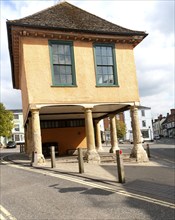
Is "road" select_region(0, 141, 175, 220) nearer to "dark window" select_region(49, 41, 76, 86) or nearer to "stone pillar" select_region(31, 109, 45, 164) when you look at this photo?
"stone pillar" select_region(31, 109, 45, 164)

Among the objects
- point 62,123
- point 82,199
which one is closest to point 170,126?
point 62,123

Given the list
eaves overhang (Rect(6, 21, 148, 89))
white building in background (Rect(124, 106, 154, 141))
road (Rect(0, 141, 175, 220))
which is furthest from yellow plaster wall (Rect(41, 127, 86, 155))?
white building in background (Rect(124, 106, 154, 141))

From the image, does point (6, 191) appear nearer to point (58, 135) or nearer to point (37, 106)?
point (37, 106)

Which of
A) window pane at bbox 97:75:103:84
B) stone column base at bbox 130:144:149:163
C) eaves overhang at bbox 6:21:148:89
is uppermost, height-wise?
eaves overhang at bbox 6:21:148:89

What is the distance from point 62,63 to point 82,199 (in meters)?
10.6

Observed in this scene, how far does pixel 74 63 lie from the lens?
1706 cm

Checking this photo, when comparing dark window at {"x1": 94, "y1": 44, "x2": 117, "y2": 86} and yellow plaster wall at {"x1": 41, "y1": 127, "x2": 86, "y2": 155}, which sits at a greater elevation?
dark window at {"x1": 94, "y1": 44, "x2": 117, "y2": 86}

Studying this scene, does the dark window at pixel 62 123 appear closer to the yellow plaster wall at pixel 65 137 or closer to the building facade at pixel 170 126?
the yellow plaster wall at pixel 65 137

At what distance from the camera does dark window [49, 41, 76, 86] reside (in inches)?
660

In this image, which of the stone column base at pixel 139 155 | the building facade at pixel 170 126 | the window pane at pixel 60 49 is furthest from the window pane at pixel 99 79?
the building facade at pixel 170 126

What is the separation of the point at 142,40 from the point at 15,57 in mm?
8279

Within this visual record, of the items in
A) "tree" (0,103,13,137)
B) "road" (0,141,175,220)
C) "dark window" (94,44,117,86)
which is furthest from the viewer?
"tree" (0,103,13,137)

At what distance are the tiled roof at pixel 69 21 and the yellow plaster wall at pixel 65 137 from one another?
1030 centimetres

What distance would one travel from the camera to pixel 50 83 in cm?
1647
